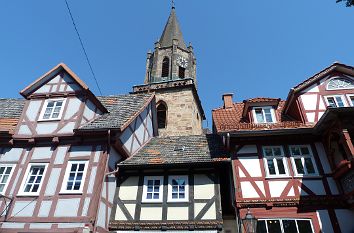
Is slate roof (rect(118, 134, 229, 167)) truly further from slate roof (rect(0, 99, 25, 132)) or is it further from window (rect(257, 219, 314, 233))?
slate roof (rect(0, 99, 25, 132))

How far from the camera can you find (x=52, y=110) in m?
14.9

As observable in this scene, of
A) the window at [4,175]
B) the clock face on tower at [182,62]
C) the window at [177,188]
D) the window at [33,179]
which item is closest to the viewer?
the window at [33,179]

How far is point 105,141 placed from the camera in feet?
43.9

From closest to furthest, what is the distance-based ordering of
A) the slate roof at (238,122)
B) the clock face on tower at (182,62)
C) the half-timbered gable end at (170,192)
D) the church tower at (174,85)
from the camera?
the half-timbered gable end at (170,192)
the slate roof at (238,122)
the church tower at (174,85)
the clock face on tower at (182,62)

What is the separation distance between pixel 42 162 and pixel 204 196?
7.56m

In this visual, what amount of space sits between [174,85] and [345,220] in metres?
20.5

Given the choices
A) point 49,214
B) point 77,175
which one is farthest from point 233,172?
point 49,214

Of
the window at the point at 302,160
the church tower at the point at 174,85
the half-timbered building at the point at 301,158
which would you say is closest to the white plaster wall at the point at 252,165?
the half-timbered building at the point at 301,158

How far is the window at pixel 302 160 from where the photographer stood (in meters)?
12.6

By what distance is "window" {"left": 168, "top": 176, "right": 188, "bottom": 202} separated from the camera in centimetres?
1317

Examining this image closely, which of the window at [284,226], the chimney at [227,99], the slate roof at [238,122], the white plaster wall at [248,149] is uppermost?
the chimney at [227,99]

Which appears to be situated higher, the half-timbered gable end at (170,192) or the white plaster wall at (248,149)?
the white plaster wall at (248,149)

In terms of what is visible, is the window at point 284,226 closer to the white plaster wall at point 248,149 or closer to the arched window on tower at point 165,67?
the white plaster wall at point 248,149

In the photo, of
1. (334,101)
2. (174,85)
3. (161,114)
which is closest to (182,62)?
(174,85)
